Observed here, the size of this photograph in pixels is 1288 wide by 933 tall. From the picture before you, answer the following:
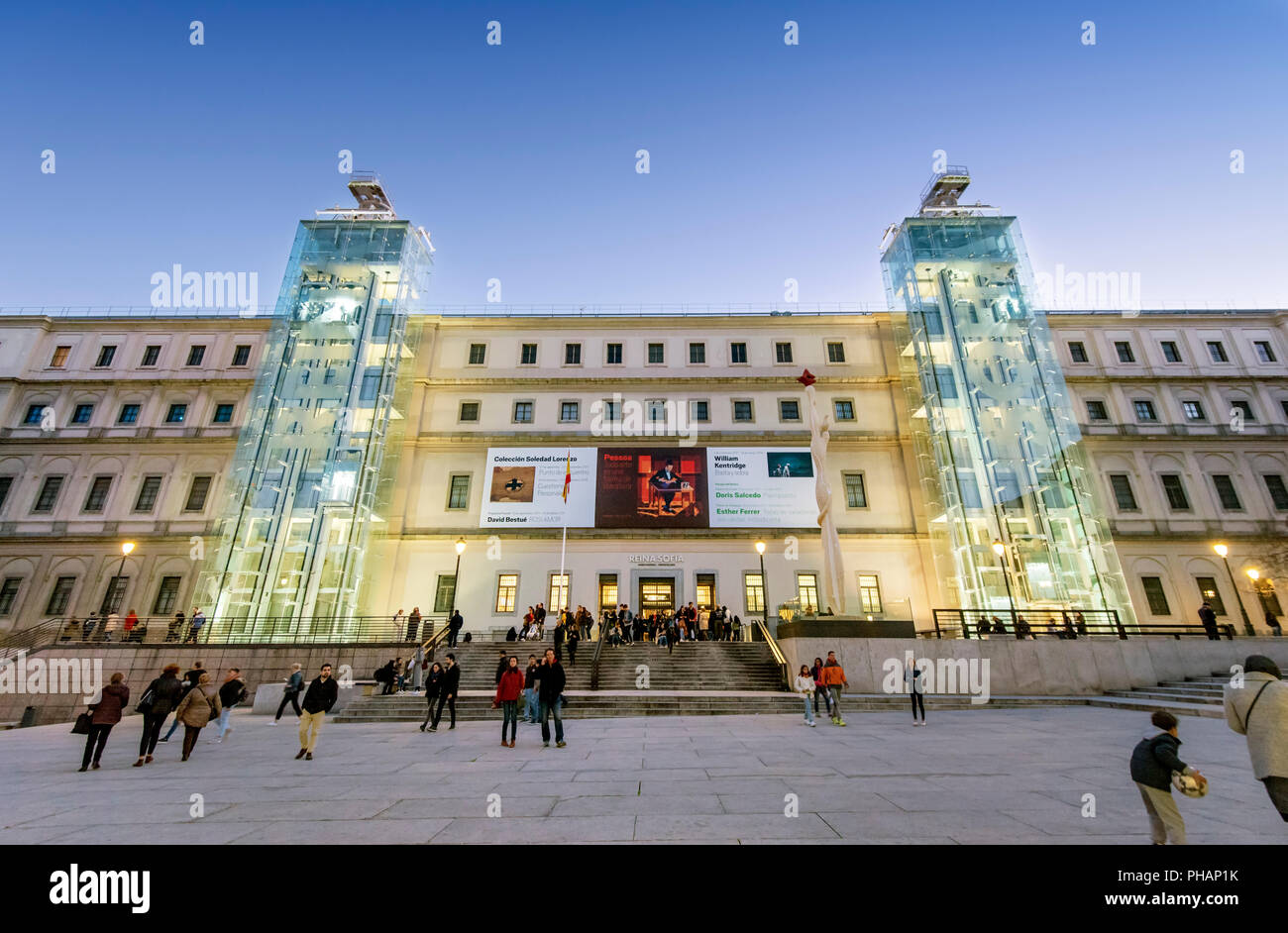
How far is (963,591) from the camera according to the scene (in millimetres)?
25156

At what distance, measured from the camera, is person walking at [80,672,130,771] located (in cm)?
839

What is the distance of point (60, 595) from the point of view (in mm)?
26953

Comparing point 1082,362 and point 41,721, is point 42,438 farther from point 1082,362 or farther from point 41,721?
point 1082,362

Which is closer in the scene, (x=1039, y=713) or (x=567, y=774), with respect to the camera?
(x=567, y=774)

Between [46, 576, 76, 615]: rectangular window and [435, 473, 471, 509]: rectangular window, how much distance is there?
729 inches

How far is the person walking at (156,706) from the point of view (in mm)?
9047

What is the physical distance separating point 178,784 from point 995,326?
36.1 meters

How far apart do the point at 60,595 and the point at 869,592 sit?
39973 mm

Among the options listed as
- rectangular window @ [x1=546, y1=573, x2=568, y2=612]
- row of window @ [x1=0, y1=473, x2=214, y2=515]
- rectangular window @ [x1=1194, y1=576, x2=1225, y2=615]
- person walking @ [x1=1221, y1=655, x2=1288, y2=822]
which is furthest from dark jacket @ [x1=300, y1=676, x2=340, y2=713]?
rectangular window @ [x1=1194, y1=576, x2=1225, y2=615]

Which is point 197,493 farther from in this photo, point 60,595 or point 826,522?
point 826,522

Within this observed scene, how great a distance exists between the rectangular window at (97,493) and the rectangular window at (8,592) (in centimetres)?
419

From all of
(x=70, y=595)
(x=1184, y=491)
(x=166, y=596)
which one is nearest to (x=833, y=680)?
(x=1184, y=491)

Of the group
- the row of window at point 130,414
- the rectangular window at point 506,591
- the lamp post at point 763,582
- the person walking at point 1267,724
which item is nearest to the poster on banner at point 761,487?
the lamp post at point 763,582

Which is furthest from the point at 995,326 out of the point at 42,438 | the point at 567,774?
the point at 42,438
